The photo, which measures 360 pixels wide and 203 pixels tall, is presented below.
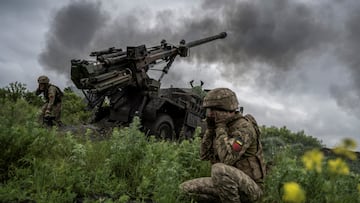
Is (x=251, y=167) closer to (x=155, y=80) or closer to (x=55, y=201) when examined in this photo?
(x=55, y=201)

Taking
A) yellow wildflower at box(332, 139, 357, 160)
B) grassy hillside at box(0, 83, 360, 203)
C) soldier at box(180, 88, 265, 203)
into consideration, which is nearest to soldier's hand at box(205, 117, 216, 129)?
soldier at box(180, 88, 265, 203)

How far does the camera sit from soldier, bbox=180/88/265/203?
436 centimetres

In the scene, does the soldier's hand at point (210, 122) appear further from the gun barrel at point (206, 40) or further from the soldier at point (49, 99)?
the gun barrel at point (206, 40)

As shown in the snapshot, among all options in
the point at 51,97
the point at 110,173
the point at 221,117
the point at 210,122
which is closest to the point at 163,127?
the point at 51,97

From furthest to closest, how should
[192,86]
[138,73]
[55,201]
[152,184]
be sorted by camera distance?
1. [192,86]
2. [138,73]
3. [152,184]
4. [55,201]

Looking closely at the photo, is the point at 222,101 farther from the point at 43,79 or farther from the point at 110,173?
the point at 43,79

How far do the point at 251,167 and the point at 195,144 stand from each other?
1.53 meters

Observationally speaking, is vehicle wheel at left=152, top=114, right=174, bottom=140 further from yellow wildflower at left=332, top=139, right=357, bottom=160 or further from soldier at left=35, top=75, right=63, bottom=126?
yellow wildflower at left=332, top=139, right=357, bottom=160

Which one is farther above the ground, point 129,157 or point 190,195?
point 129,157

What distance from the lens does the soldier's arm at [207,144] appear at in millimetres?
4832

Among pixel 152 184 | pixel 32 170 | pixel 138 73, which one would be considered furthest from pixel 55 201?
pixel 138 73

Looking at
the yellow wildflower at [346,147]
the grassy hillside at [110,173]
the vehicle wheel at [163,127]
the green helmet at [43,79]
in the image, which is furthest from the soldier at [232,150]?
the vehicle wheel at [163,127]

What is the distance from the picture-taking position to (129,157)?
5777 mm

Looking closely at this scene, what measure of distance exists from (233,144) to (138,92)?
10.7 metres
